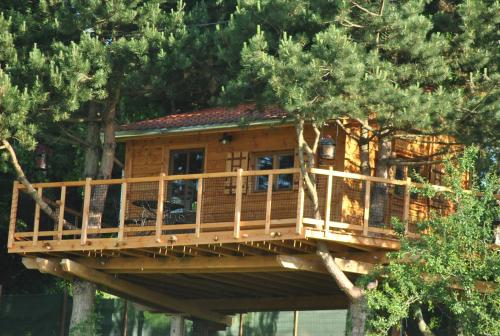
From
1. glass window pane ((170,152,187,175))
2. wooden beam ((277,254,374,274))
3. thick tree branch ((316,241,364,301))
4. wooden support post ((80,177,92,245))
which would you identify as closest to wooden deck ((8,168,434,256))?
wooden support post ((80,177,92,245))

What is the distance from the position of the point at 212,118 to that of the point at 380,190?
4.21 meters

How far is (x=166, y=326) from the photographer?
32312 mm

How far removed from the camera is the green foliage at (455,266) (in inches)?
773

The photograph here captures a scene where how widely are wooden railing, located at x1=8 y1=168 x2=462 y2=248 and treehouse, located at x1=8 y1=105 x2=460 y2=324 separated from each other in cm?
3

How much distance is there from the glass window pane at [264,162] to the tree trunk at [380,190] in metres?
2.29

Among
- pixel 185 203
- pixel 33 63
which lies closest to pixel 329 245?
pixel 185 203

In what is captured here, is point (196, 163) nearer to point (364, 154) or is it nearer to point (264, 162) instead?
point (264, 162)

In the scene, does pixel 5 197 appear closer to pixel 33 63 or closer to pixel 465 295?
pixel 33 63

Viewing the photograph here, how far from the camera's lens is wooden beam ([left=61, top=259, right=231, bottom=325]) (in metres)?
24.6

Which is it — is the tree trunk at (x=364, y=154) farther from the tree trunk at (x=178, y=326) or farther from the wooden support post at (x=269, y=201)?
the tree trunk at (x=178, y=326)

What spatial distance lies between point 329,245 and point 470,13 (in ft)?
16.6

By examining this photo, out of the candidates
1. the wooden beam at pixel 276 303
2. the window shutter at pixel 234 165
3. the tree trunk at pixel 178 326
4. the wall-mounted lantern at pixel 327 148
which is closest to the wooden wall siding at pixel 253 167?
the window shutter at pixel 234 165

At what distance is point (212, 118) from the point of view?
2511 centimetres

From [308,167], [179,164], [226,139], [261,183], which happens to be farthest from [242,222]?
[179,164]
